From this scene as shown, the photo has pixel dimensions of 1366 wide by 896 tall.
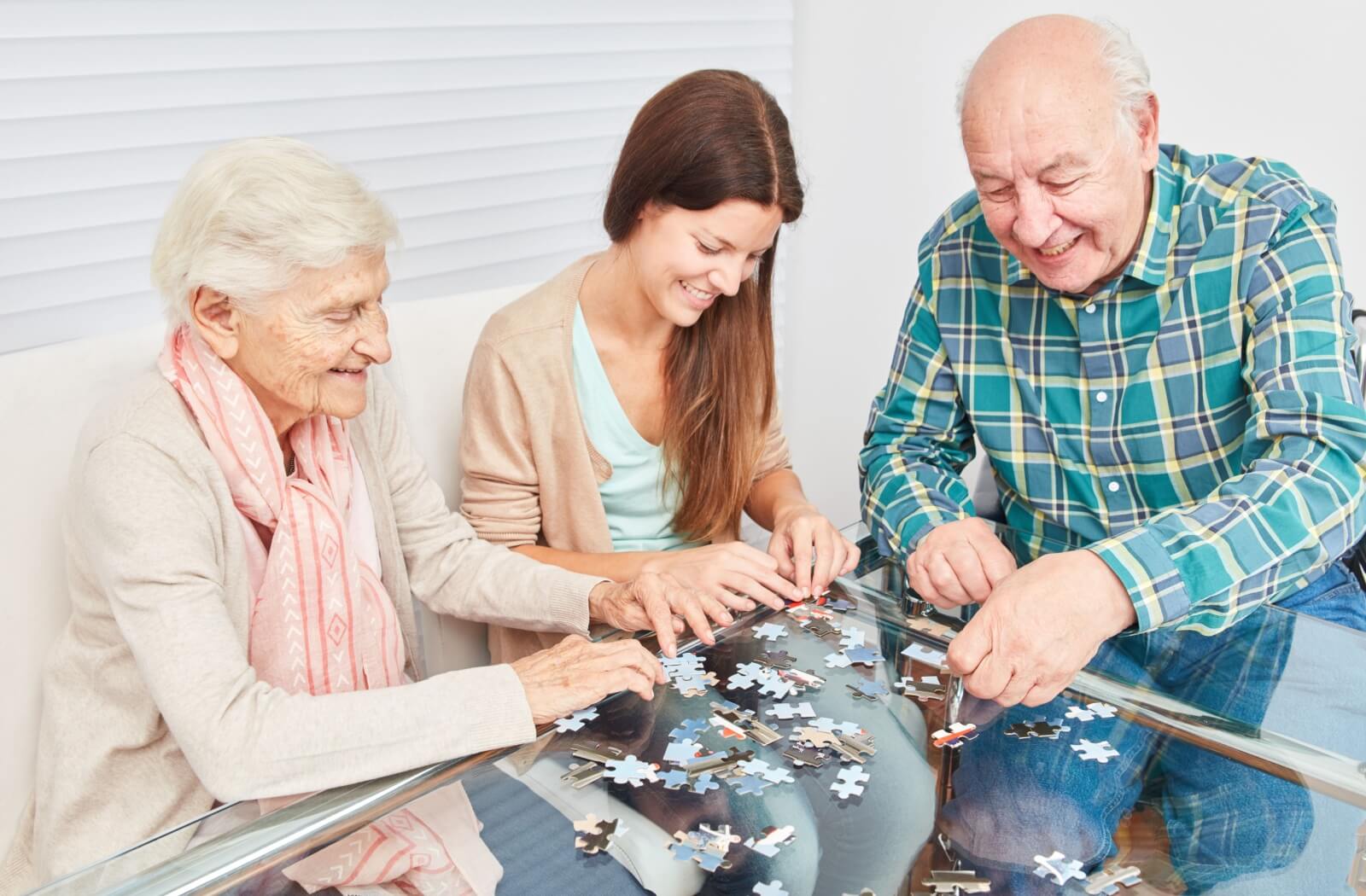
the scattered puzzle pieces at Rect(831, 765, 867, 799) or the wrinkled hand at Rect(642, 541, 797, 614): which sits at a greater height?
the wrinkled hand at Rect(642, 541, 797, 614)

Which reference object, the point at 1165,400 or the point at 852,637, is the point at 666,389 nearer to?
the point at 852,637

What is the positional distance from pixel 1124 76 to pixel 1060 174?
0.68 feet

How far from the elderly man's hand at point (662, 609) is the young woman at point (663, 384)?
0.11m

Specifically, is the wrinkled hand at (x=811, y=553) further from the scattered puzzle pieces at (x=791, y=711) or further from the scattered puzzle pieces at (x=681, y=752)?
the scattered puzzle pieces at (x=681, y=752)

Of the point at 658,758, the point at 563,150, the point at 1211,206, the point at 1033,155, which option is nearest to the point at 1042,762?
the point at 658,758

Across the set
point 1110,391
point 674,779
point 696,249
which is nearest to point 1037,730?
point 674,779

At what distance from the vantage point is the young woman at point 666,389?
7.52 ft

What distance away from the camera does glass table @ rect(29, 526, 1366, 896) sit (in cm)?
145

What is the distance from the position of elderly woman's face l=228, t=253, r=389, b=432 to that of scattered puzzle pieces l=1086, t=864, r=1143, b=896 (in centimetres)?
130

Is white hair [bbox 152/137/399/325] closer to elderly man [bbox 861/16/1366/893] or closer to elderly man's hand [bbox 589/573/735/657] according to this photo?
elderly man's hand [bbox 589/573/735/657]

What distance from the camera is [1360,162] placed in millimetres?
3461

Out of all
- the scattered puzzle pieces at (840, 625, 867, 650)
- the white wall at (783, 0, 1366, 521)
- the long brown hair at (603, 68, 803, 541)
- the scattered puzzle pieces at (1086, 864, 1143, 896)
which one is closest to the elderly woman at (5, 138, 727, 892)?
the scattered puzzle pieces at (840, 625, 867, 650)

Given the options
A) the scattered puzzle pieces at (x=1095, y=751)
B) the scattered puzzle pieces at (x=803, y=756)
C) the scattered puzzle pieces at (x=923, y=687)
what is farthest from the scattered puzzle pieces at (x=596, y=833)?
the scattered puzzle pieces at (x=1095, y=751)

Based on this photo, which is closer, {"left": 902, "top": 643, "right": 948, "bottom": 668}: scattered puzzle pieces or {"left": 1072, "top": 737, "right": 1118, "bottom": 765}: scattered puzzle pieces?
{"left": 1072, "top": 737, "right": 1118, "bottom": 765}: scattered puzzle pieces
